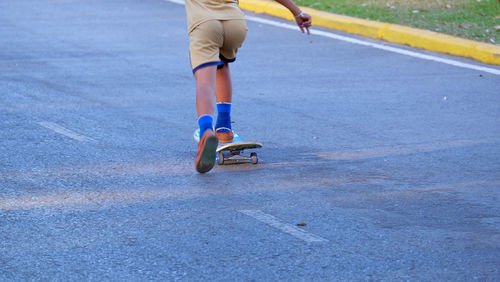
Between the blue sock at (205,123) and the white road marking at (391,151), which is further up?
the blue sock at (205,123)

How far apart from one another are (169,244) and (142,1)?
11053 millimetres

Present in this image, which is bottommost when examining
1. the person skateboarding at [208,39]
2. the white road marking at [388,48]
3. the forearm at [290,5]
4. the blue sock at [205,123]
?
the white road marking at [388,48]

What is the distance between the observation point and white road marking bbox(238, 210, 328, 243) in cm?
→ 459

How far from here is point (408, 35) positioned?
441 inches

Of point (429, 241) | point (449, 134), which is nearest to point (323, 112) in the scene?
point (449, 134)

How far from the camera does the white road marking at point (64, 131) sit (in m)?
6.79

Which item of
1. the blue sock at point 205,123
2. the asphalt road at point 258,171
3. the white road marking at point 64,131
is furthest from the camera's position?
→ the white road marking at point 64,131

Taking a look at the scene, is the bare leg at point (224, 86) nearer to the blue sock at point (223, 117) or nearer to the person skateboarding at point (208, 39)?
the blue sock at point (223, 117)

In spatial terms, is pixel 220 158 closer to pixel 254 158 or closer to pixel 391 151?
pixel 254 158

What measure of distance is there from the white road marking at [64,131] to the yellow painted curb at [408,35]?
5071 millimetres

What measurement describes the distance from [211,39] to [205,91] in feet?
1.07

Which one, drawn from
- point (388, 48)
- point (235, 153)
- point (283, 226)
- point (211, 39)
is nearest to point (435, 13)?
point (388, 48)

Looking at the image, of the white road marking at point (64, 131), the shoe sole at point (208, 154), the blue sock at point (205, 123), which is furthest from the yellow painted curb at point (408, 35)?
the shoe sole at point (208, 154)

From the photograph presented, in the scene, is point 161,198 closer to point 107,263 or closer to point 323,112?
point 107,263
